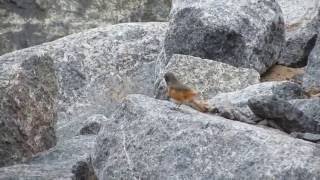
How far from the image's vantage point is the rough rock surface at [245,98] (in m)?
7.86

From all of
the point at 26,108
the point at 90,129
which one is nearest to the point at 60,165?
the point at 26,108

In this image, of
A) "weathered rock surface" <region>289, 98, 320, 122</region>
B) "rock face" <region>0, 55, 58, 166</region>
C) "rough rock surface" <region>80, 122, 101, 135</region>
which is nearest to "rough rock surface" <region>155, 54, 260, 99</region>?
"rough rock surface" <region>80, 122, 101, 135</region>

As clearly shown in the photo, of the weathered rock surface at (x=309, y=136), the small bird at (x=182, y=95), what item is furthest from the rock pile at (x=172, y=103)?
the small bird at (x=182, y=95)

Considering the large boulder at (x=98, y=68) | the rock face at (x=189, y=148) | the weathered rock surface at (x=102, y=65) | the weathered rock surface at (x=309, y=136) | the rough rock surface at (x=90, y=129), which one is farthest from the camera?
the weathered rock surface at (x=102, y=65)

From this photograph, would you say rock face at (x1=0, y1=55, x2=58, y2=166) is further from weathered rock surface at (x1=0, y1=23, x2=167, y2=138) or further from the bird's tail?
weathered rock surface at (x1=0, y1=23, x2=167, y2=138)

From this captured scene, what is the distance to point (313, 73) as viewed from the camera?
10.6 meters

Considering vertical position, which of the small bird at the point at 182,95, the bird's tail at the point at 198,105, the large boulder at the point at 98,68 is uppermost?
the small bird at the point at 182,95

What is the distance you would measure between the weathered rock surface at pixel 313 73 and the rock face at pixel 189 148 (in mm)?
3206

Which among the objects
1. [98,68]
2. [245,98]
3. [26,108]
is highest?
[245,98]

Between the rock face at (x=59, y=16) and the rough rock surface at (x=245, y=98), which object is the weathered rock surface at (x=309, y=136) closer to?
the rough rock surface at (x=245, y=98)

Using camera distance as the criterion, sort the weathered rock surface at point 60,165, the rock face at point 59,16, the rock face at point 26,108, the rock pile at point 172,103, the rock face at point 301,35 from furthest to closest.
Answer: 1. the rock face at point 59,16
2. the rock face at point 301,35
3. the rock face at point 26,108
4. the weathered rock surface at point 60,165
5. the rock pile at point 172,103

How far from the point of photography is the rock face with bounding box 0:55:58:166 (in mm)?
8930

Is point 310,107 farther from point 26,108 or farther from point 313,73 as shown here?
point 26,108

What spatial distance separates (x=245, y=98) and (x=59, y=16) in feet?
35.6
